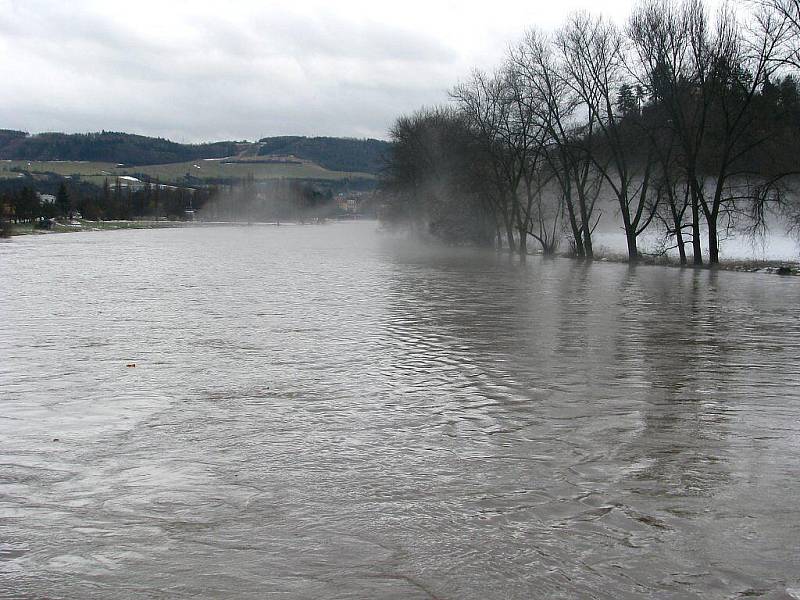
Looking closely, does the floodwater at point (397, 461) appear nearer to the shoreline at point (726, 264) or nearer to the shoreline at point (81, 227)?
the shoreline at point (726, 264)

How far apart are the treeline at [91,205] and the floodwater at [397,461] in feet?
336

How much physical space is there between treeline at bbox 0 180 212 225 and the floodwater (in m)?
102

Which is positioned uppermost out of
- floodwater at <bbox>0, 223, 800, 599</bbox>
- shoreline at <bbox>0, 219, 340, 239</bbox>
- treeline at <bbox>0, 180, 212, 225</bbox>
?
treeline at <bbox>0, 180, 212, 225</bbox>

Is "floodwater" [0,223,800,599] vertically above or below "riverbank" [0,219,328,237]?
below

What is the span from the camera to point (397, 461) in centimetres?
757

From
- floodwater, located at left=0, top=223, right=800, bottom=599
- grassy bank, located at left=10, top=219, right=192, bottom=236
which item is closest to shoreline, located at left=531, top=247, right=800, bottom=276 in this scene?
floodwater, located at left=0, top=223, right=800, bottom=599

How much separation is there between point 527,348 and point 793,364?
13.1 feet

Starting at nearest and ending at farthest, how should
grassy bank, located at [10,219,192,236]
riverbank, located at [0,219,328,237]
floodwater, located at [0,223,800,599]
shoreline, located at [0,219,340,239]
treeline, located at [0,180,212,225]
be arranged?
floodwater, located at [0,223,800,599] < shoreline, located at [0,219,340,239] < riverbank, located at [0,219,328,237] < grassy bank, located at [10,219,192,236] < treeline, located at [0,180,212,225]

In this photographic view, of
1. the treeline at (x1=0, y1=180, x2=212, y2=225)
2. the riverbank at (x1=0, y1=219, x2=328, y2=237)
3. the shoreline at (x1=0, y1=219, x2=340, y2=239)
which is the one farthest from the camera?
the treeline at (x1=0, y1=180, x2=212, y2=225)

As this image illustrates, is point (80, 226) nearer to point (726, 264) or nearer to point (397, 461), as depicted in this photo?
point (726, 264)

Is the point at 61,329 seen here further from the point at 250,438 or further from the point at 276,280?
the point at 276,280

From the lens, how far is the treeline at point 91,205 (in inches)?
4478

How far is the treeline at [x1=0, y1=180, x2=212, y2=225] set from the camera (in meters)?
114

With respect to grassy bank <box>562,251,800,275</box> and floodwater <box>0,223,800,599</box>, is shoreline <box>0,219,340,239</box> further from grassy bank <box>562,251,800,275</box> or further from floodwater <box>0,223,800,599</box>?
floodwater <box>0,223,800,599</box>
